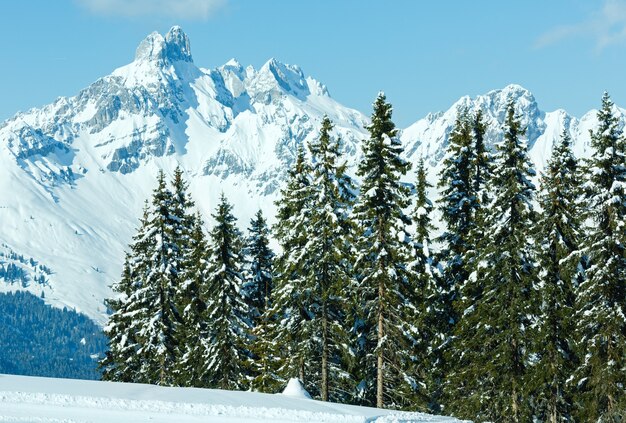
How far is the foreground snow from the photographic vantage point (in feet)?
73.4

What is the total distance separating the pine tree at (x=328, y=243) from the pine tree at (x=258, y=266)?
907 centimetres

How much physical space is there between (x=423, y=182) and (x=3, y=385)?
2027cm

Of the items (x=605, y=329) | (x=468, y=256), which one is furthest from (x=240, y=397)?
(x=605, y=329)

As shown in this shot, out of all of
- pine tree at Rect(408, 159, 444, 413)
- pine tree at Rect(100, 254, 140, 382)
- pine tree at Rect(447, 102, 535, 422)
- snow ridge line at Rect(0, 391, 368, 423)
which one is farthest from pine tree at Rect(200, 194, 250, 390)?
snow ridge line at Rect(0, 391, 368, 423)

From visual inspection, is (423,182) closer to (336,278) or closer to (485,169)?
(485,169)

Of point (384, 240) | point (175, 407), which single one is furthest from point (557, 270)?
point (175, 407)

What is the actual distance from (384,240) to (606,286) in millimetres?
9584

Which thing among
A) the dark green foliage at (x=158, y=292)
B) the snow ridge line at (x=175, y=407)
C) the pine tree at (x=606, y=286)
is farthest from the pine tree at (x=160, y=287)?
the pine tree at (x=606, y=286)

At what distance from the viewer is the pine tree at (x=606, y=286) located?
30562mm

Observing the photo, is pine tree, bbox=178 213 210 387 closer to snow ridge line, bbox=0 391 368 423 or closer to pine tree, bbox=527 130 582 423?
snow ridge line, bbox=0 391 368 423

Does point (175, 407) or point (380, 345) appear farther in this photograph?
point (380, 345)

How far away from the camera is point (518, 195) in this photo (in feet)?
101

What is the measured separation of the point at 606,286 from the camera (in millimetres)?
30750

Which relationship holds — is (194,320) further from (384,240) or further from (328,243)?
(384,240)
